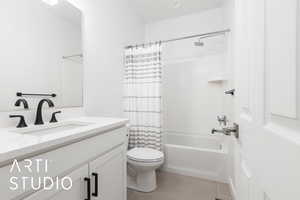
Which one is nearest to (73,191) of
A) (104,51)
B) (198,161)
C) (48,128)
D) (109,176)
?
(109,176)

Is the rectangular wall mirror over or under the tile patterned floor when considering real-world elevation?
over

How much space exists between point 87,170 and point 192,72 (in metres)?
2.27

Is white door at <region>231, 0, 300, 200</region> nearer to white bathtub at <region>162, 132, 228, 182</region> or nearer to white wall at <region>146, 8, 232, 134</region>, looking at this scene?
white bathtub at <region>162, 132, 228, 182</region>

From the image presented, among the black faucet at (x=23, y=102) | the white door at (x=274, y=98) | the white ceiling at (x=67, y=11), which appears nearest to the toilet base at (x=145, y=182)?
the black faucet at (x=23, y=102)

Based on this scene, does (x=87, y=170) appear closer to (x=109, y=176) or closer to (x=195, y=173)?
(x=109, y=176)

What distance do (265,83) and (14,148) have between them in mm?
842

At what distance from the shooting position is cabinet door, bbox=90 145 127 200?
0.99 metres

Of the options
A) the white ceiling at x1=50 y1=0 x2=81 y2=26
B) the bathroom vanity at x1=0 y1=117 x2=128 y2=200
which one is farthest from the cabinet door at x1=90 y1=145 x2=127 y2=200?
the white ceiling at x1=50 y1=0 x2=81 y2=26

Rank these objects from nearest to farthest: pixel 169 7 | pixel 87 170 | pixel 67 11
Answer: pixel 87 170
pixel 67 11
pixel 169 7

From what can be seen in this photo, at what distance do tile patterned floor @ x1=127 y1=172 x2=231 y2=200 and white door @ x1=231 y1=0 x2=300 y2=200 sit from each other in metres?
1.35

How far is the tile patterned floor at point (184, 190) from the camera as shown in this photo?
5.66 feet

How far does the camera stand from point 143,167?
1721 millimetres

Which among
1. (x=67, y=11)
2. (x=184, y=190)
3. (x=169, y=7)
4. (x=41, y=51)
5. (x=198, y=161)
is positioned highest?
(x=169, y=7)

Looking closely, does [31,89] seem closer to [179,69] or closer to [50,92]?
[50,92]
